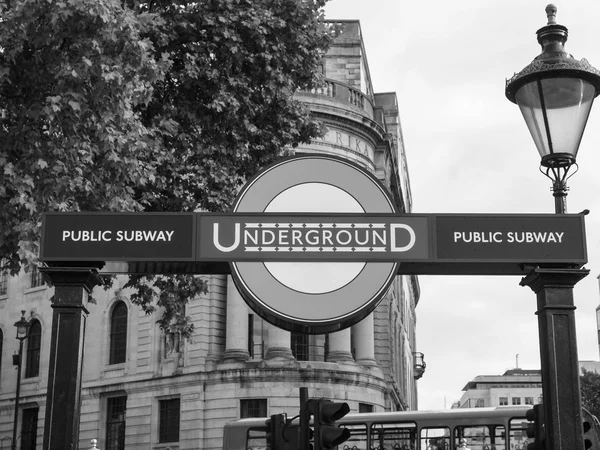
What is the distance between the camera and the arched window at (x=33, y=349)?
168 feet

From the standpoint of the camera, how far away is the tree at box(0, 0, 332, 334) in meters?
16.0

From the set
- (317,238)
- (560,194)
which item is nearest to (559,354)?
(560,194)

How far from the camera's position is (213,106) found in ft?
67.0

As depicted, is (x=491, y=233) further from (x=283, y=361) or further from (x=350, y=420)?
(x=283, y=361)

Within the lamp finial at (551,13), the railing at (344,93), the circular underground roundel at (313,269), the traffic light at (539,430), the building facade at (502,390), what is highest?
the building facade at (502,390)

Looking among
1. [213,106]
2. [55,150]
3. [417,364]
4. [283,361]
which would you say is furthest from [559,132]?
[417,364]

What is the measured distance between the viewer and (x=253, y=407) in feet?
142

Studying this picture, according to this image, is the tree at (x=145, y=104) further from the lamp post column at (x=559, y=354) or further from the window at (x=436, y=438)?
the lamp post column at (x=559, y=354)

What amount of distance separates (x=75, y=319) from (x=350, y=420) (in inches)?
851

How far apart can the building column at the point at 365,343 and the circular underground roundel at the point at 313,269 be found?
41.7m

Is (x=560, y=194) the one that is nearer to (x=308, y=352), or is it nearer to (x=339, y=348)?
(x=339, y=348)

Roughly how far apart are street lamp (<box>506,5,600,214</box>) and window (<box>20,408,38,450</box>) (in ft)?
153

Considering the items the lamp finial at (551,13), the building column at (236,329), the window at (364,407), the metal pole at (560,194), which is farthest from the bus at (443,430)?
the window at (364,407)

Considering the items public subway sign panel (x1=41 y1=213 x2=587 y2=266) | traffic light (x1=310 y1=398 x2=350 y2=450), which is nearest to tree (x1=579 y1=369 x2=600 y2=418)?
traffic light (x1=310 y1=398 x2=350 y2=450)
